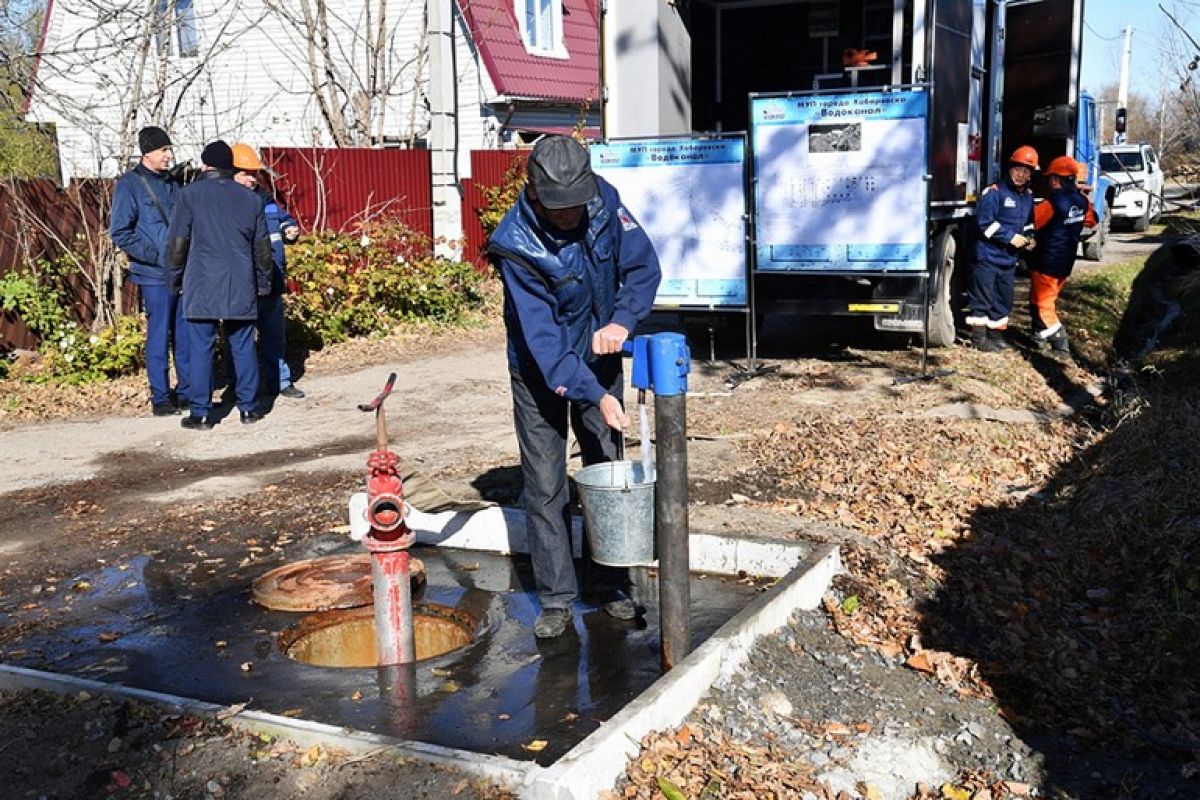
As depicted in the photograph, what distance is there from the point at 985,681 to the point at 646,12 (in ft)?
28.1

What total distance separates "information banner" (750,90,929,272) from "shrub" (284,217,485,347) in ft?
15.6

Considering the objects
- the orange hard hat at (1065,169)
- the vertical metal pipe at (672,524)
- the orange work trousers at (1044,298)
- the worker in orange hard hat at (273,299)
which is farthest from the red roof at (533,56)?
the vertical metal pipe at (672,524)

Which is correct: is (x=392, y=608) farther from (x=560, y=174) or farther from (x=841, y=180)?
(x=841, y=180)

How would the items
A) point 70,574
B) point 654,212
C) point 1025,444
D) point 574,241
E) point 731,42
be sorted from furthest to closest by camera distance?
point 731,42, point 654,212, point 1025,444, point 70,574, point 574,241

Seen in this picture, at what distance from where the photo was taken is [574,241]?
16.5 ft

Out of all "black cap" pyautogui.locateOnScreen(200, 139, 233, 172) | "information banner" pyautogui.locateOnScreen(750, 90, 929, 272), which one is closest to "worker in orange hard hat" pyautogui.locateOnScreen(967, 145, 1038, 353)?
"information banner" pyautogui.locateOnScreen(750, 90, 929, 272)

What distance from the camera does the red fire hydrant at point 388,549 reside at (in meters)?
4.76

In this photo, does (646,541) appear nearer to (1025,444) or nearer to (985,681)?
(985,681)

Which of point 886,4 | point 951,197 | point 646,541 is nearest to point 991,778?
point 646,541

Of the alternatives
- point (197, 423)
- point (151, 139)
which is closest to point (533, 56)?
point (151, 139)

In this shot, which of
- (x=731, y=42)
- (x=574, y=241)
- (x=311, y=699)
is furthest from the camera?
(x=731, y=42)

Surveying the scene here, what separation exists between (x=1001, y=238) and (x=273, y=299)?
6823 millimetres

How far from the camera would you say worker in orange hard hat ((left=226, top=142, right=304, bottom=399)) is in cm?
1010

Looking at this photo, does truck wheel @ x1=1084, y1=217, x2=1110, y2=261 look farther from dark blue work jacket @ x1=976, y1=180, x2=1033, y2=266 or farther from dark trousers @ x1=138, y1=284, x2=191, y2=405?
dark trousers @ x1=138, y1=284, x2=191, y2=405
